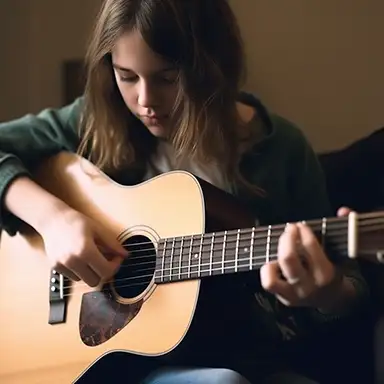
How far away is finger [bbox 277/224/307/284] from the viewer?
92 cm

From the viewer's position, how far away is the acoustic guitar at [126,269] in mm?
1047

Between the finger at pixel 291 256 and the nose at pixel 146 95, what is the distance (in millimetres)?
361

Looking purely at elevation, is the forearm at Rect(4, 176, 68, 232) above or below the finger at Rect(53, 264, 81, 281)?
above

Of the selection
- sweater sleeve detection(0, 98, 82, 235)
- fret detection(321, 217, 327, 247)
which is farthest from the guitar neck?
sweater sleeve detection(0, 98, 82, 235)

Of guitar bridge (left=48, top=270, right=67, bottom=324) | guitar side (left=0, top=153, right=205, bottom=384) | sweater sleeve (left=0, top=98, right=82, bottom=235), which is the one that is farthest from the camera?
sweater sleeve (left=0, top=98, right=82, bottom=235)

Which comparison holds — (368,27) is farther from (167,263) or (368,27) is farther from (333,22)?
(167,263)

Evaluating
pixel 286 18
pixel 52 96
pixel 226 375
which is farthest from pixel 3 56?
pixel 226 375

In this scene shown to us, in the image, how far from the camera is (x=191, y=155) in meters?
1.23

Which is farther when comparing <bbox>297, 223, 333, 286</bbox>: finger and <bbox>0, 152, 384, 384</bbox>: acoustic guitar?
<bbox>0, 152, 384, 384</bbox>: acoustic guitar

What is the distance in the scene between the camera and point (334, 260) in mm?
926

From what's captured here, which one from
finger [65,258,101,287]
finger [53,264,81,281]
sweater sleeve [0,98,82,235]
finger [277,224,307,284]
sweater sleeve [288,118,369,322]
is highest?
finger [277,224,307,284]

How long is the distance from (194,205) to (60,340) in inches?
12.5

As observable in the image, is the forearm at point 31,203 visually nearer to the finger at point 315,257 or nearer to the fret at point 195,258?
the fret at point 195,258

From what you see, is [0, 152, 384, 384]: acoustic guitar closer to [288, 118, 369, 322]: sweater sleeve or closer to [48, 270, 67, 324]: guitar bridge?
[48, 270, 67, 324]: guitar bridge
